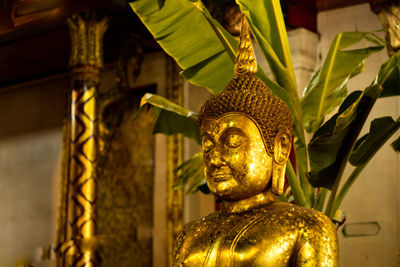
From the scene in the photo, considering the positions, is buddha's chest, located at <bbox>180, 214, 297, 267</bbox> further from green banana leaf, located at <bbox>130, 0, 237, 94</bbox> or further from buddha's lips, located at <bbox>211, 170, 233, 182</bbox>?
green banana leaf, located at <bbox>130, 0, 237, 94</bbox>

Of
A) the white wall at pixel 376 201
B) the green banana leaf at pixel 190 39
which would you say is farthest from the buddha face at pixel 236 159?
the white wall at pixel 376 201

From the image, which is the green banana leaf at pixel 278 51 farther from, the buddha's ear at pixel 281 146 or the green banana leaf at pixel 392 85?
the buddha's ear at pixel 281 146

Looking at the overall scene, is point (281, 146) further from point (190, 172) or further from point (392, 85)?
point (190, 172)

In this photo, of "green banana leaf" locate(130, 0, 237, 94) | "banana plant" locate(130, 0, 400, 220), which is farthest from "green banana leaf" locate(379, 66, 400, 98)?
"green banana leaf" locate(130, 0, 237, 94)

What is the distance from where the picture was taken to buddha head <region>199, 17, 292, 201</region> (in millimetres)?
2240

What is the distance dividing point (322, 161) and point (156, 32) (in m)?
0.98

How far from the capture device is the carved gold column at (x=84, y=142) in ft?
15.6

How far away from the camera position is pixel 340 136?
2928mm

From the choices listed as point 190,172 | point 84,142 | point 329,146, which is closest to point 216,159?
point 329,146

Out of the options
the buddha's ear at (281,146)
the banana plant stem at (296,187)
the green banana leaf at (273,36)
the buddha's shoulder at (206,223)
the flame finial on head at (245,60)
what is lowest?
the buddha's shoulder at (206,223)

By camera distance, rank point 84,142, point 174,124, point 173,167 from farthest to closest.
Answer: point 173,167, point 84,142, point 174,124

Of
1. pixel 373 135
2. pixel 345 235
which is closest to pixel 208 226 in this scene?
pixel 373 135

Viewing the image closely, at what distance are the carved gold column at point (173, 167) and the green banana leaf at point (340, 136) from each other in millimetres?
2669

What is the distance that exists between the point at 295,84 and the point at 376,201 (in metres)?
1.57
